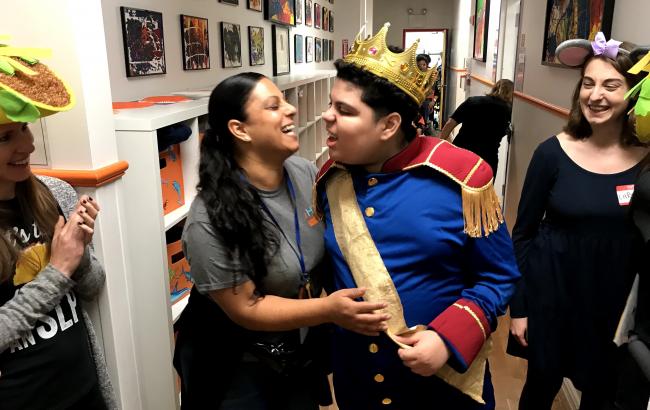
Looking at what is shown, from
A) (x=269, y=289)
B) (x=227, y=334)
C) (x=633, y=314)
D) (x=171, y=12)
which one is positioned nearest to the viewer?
(x=633, y=314)

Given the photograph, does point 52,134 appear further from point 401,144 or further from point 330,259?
point 401,144

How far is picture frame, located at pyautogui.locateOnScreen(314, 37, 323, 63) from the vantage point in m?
6.38

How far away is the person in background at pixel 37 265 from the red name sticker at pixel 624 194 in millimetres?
1485

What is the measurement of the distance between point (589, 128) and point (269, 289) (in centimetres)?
114

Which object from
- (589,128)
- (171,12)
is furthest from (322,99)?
(589,128)

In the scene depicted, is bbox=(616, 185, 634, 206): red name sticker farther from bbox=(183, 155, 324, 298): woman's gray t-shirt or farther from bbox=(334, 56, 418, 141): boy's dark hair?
bbox=(183, 155, 324, 298): woman's gray t-shirt

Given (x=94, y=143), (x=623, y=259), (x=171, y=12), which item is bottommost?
(x=623, y=259)

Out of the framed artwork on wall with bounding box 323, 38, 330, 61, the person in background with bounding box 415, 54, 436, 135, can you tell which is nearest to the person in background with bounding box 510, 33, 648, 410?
the person in background with bounding box 415, 54, 436, 135

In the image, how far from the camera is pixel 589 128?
1.64 m

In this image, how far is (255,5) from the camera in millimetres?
3922

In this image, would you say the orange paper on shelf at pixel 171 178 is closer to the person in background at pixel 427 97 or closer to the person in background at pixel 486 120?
the person in background at pixel 427 97

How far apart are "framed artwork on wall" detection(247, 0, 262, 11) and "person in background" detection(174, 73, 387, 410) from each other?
276cm

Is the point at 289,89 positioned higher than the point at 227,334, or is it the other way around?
the point at 289,89

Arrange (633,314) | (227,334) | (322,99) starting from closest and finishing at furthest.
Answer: (633,314)
(227,334)
(322,99)
